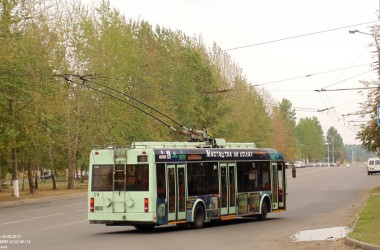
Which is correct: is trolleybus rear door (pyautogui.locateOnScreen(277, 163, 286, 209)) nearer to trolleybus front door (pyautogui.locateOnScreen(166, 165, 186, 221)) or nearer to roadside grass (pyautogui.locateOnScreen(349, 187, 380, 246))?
roadside grass (pyautogui.locateOnScreen(349, 187, 380, 246))

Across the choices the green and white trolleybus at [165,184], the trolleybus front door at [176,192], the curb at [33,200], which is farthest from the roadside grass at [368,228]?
the curb at [33,200]

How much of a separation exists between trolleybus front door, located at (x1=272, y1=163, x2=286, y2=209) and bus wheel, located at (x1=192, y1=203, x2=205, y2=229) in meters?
5.08

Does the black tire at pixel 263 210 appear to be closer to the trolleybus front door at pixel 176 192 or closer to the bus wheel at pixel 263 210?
the bus wheel at pixel 263 210

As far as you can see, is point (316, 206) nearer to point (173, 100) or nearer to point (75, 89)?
point (75, 89)

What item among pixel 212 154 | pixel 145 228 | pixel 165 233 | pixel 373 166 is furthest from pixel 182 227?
pixel 373 166

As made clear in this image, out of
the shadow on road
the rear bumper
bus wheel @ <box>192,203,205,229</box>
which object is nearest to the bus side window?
the rear bumper

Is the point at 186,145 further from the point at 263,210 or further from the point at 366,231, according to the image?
the point at 366,231

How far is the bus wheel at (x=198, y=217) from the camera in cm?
2261

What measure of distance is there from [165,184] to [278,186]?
7521 millimetres

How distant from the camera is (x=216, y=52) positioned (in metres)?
83.4

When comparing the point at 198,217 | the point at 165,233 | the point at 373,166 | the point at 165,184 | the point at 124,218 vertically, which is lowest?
the point at 165,233

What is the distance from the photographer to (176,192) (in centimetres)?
2169

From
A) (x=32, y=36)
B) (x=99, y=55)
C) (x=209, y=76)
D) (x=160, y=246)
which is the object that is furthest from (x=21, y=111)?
(x=209, y=76)

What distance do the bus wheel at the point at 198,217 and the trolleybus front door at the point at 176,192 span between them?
0.73 metres
